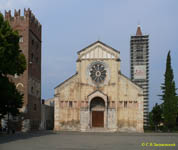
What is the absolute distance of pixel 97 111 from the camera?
48.5m

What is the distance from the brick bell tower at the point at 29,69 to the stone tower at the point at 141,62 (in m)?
33.8

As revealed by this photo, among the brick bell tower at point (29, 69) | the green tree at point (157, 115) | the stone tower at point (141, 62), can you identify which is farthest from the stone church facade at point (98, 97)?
the stone tower at point (141, 62)

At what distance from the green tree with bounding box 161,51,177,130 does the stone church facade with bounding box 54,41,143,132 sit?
5.21 m

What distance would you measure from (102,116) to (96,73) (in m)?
6.99

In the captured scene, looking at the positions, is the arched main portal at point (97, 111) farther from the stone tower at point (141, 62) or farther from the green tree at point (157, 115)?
the stone tower at point (141, 62)

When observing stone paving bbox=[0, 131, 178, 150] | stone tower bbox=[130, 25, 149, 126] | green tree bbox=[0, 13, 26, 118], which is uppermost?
stone tower bbox=[130, 25, 149, 126]

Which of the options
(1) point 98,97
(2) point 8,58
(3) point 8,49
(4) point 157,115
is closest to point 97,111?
(1) point 98,97

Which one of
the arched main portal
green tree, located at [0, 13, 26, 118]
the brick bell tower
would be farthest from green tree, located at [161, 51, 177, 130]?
green tree, located at [0, 13, 26, 118]

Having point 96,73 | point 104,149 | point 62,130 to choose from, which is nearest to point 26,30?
point 96,73

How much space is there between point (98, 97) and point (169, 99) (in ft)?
38.6

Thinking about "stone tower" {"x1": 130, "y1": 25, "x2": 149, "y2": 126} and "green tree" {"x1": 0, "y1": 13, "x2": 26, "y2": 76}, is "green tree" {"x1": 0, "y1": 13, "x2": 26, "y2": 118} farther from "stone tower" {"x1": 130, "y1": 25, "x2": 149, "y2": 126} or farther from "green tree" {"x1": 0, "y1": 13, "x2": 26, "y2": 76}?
"stone tower" {"x1": 130, "y1": 25, "x2": 149, "y2": 126}

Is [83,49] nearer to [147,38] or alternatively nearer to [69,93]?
[69,93]

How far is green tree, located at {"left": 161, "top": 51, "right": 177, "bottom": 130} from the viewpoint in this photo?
160ft

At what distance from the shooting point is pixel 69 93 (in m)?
48.7
